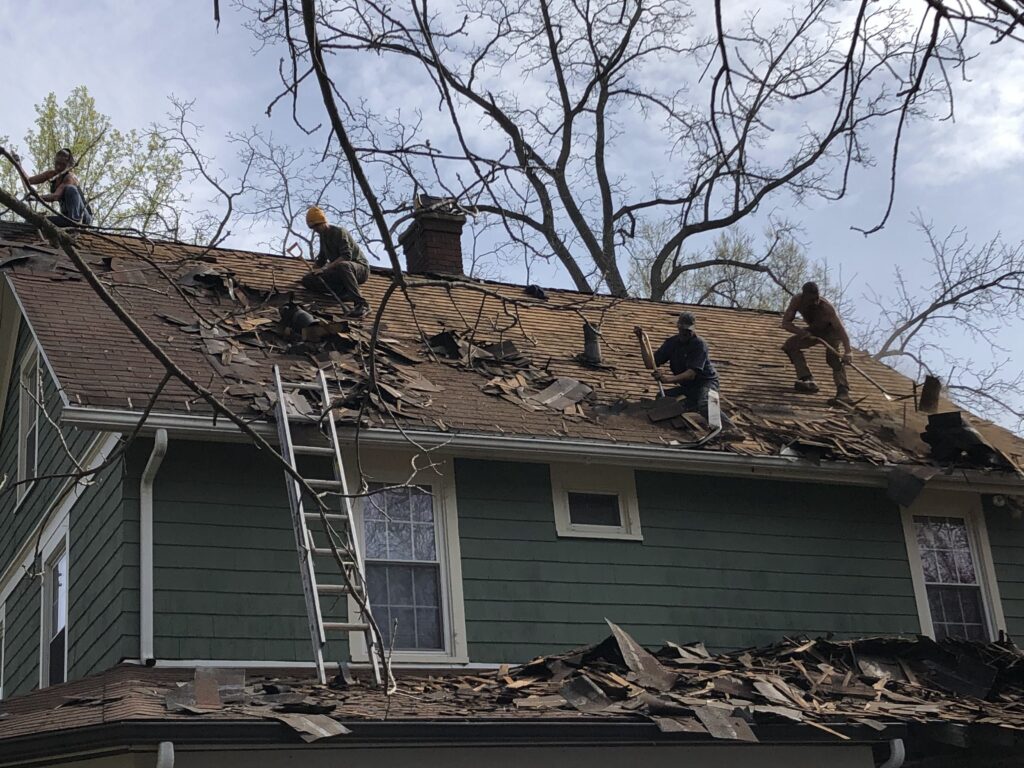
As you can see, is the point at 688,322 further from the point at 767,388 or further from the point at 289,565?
the point at 289,565

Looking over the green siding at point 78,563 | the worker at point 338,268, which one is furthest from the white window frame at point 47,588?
the worker at point 338,268

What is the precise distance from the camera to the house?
996 centimetres

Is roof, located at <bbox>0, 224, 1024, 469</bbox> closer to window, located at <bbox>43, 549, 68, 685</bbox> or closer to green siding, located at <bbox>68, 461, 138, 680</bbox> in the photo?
green siding, located at <bbox>68, 461, 138, 680</bbox>

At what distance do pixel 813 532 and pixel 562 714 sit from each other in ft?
15.5

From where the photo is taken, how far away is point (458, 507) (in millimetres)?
11195

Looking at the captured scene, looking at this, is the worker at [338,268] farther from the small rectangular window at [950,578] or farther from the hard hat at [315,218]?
the small rectangular window at [950,578]

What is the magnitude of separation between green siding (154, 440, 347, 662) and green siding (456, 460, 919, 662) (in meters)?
1.42

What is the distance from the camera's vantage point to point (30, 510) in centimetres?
1319

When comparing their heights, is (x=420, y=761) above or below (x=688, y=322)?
below

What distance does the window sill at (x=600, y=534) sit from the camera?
11.4 m

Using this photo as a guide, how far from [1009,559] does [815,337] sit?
302 centimetres

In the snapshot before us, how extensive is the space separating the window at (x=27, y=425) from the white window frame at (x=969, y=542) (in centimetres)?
848

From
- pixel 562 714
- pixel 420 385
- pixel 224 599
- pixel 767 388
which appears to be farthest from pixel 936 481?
pixel 224 599

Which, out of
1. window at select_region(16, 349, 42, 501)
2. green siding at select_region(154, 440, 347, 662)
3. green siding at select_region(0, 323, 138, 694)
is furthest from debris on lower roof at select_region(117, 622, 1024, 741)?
window at select_region(16, 349, 42, 501)
